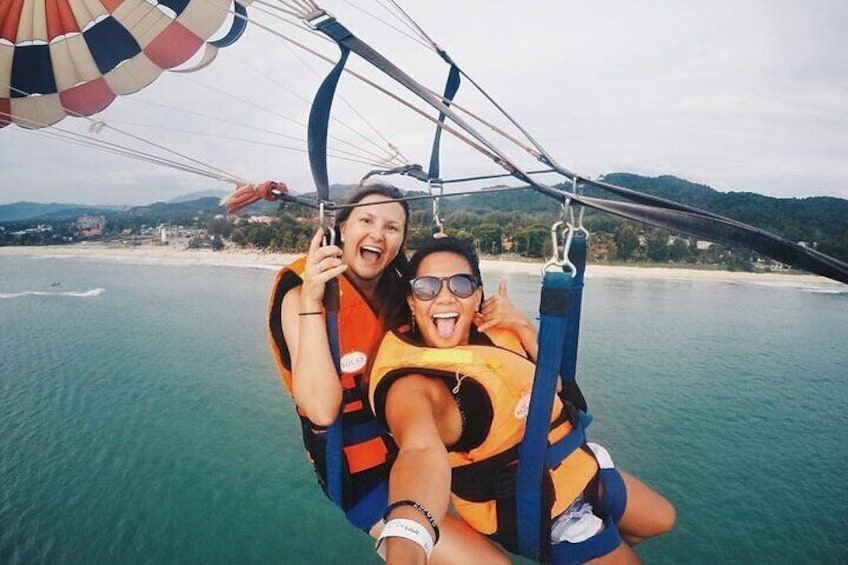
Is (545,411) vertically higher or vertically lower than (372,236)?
lower

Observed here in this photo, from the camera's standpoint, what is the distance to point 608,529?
7.55ft

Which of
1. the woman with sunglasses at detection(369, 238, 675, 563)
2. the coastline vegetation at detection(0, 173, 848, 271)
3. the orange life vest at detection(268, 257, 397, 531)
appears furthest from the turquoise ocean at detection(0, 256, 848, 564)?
the coastline vegetation at detection(0, 173, 848, 271)

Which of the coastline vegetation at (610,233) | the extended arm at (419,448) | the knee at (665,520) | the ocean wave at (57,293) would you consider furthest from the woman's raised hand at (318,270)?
the ocean wave at (57,293)

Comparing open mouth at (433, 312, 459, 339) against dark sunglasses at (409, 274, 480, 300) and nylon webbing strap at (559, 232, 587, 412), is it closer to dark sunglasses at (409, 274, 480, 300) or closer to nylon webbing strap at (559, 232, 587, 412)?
dark sunglasses at (409, 274, 480, 300)

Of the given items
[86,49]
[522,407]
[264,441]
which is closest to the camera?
[522,407]

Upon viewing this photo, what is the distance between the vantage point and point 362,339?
9.30 feet

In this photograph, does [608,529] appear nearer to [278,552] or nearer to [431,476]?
[431,476]

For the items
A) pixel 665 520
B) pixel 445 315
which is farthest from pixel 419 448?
pixel 665 520

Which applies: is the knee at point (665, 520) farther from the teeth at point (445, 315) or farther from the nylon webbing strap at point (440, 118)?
the nylon webbing strap at point (440, 118)

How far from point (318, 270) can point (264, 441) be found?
8812 millimetres

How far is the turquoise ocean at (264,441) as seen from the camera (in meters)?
6.86

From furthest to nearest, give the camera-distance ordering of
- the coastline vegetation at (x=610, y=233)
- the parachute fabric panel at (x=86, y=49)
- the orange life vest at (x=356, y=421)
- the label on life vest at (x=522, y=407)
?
the coastline vegetation at (x=610, y=233), the parachute fabric panel at (x=86, y=49), the orange life vest at (x=356, y=421), the label on life vest at (x=522, y=407)

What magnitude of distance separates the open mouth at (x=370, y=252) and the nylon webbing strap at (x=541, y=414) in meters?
1.28

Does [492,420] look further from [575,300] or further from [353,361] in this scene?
[353,361]
